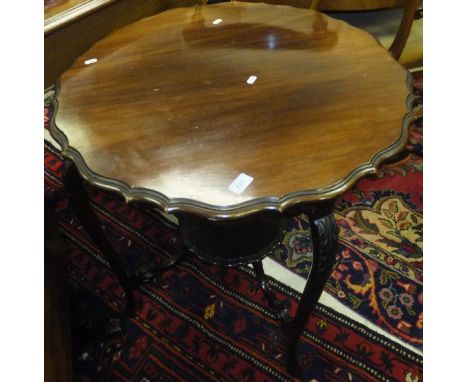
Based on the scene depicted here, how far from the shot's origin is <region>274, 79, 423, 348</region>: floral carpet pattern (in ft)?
2.97

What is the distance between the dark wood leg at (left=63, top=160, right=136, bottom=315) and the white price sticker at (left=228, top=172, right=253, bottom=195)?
27 centimetres

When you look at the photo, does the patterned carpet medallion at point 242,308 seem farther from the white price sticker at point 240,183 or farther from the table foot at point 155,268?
the white price sticker at point 240,183

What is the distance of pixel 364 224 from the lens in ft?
3.52

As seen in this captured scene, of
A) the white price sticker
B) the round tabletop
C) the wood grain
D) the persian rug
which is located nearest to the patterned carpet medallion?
the persian rug

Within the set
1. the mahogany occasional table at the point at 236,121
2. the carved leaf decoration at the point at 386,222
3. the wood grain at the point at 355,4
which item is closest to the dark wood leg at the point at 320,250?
the mahogany occasional table at the point at 236,121

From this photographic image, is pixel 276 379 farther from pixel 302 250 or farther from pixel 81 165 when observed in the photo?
pixel 81 165

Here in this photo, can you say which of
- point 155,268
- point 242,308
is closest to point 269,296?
point 242,308

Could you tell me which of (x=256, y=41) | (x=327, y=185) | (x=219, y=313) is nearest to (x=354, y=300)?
(x=219, y=313)

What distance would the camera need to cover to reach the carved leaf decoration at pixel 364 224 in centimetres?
106

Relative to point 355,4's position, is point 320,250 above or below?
below

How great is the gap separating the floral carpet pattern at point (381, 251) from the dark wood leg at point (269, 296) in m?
0.11

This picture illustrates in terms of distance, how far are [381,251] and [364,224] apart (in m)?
0.09

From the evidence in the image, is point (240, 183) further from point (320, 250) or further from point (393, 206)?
point (393, 206)

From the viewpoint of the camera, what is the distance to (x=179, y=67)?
73 centimetres
